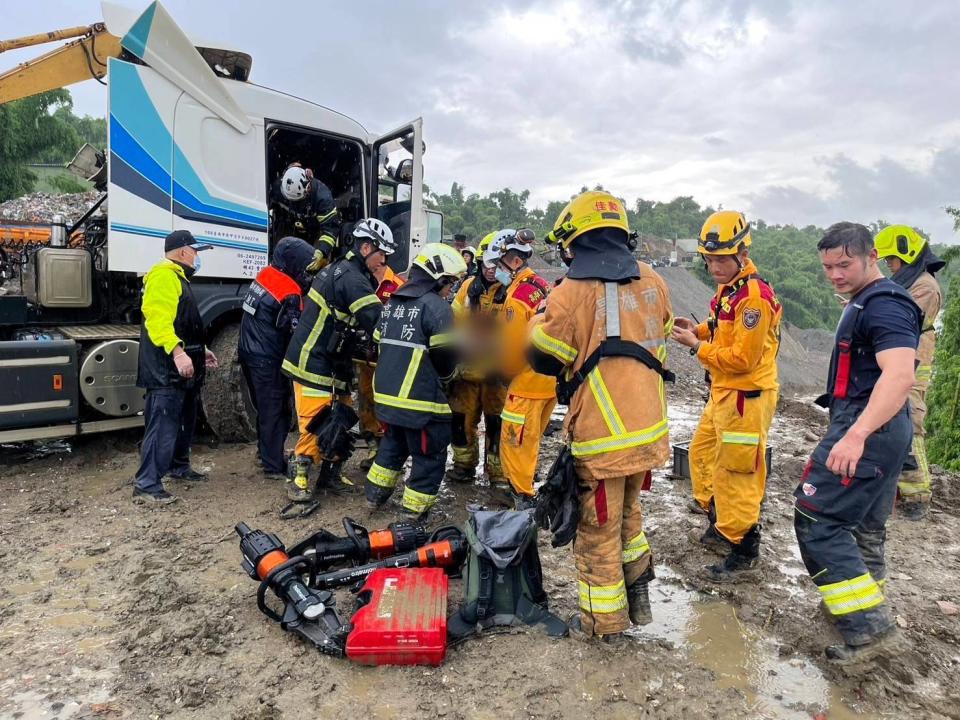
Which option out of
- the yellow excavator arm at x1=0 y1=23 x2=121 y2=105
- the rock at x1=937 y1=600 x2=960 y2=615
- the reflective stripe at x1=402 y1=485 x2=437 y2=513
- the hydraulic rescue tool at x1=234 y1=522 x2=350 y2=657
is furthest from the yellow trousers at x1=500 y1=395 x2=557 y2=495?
→ the yellow excavator arm at x1=0 y1=23 x2=121 y2=105

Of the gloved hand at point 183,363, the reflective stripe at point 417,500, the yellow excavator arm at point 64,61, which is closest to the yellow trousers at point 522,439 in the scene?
the reflective stripe at point 417,500

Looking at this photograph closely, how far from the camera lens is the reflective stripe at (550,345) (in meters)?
2.66

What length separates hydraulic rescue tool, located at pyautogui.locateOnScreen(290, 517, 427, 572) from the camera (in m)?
3.17

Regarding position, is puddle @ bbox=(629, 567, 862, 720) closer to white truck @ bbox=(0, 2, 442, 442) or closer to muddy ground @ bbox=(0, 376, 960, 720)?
muddy ground @ bbox=(0, 376, 960, 720)

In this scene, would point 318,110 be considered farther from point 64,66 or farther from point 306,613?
point 306,613

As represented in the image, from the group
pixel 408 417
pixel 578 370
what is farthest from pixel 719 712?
pixel 408 417

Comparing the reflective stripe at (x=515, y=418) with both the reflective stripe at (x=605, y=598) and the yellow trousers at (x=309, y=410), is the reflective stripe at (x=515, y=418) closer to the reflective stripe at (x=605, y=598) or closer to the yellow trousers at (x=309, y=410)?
the yellow trousers at (x=309, y=410)

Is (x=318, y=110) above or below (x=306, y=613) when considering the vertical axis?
above

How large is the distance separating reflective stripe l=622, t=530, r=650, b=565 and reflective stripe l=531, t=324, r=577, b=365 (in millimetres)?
881

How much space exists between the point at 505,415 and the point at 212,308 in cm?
258

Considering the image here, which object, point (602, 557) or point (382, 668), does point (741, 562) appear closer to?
point (602, 557)

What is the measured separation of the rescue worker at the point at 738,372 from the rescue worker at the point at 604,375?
661 millimetres

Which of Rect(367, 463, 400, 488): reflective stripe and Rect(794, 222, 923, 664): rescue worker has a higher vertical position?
Rect(794, 222, 923, 664): rescue worker

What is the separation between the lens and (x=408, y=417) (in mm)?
3725
